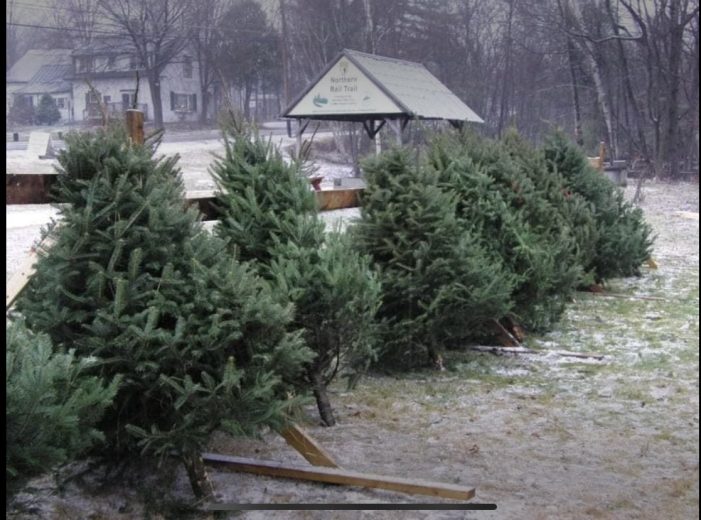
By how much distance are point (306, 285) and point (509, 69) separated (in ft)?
3.02

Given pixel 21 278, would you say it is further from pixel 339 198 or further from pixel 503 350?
pixel 503 350

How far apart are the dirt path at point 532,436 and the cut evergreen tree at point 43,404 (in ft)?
1.22

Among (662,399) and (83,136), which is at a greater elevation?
Answer: (83,136)

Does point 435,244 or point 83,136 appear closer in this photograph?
point 83,136

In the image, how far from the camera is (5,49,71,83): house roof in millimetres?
1828

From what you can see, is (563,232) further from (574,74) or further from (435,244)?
(574,74)

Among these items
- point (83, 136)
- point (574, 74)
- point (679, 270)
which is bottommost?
point (679, 270)

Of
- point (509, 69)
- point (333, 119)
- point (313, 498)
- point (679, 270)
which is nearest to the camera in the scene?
point (313, 498)

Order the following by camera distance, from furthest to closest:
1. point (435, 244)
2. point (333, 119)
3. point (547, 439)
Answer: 1. point (435, 244)
2. point (333, 119)
3. point (547, 439)

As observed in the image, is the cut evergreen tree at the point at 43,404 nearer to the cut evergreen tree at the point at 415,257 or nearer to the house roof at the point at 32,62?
the house roof at the point at 32,62

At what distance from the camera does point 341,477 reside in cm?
207

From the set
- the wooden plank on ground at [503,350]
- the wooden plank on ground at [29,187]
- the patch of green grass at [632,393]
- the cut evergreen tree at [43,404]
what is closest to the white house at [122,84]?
the wooden plank on ground at [29,187]

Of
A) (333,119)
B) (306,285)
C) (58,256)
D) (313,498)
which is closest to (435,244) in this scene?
(333,119)

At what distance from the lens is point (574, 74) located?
2.67 m
